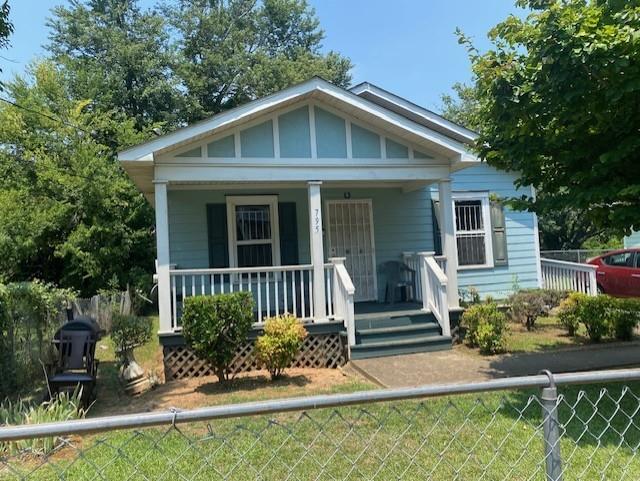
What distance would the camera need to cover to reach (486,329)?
7.64 meters

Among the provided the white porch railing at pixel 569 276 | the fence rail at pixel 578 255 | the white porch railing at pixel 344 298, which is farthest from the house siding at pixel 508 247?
the fence rail at pixel 578 255

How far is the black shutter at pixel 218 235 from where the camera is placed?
9.71 meters

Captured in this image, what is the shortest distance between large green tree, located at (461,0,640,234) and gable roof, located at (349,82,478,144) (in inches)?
198

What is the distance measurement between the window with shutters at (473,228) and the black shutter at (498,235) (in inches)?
4.0

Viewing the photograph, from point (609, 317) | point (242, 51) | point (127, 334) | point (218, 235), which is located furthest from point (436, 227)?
point (242, 51)

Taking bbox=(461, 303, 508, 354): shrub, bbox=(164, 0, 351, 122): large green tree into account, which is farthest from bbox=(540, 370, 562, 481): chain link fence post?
bbox=(164, 0, 351, 122): large green tree

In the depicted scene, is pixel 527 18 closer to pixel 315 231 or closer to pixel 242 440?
pixel 315 231

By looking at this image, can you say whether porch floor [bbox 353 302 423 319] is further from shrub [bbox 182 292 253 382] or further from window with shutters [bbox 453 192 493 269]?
window with shutters [bbox 453 192 493 269]

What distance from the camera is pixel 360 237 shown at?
10672mm

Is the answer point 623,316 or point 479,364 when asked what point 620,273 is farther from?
point 479,364

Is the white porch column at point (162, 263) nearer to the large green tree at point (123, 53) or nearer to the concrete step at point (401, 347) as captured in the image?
the concrete step at point (401, 347)

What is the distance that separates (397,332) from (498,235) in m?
5.15

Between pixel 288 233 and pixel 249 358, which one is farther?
pixel 288 233

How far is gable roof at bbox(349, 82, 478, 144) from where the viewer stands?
10.6 m
